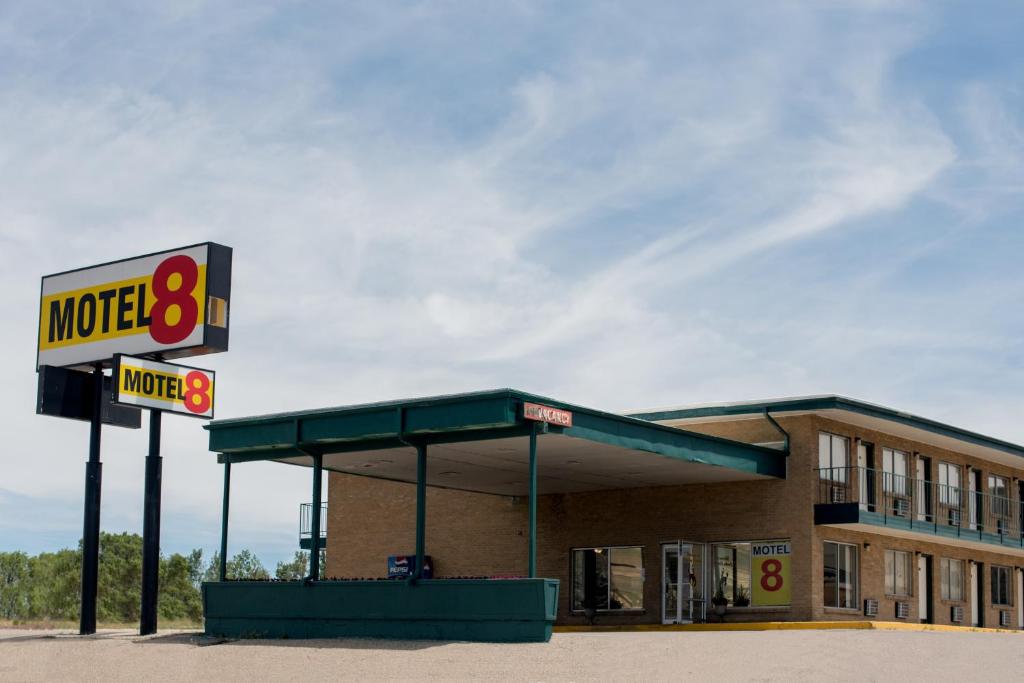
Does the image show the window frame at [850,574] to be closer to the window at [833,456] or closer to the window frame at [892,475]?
the window at [833,456]

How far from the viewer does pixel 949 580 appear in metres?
40.7

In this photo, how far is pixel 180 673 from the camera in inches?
834

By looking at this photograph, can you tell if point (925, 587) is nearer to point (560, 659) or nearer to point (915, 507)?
point (915, 507)

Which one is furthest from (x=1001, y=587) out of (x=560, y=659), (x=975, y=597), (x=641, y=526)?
(x=560, y=659)

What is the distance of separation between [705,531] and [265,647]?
46.3ft

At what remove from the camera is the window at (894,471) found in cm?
3772

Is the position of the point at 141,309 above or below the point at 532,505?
above

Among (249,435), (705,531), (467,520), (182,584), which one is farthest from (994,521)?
(182,584)

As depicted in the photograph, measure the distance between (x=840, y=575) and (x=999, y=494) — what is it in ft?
39.5

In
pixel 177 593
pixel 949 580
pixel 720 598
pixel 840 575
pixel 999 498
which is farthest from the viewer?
pixel 177 593

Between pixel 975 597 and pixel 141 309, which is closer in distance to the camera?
pixel 141 309

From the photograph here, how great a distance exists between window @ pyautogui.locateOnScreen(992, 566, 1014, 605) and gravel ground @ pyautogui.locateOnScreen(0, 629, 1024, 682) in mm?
17070

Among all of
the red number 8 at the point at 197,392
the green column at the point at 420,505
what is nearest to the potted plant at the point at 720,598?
the green column at the point at 420,505

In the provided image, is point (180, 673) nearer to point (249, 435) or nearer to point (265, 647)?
point (265, 647)
